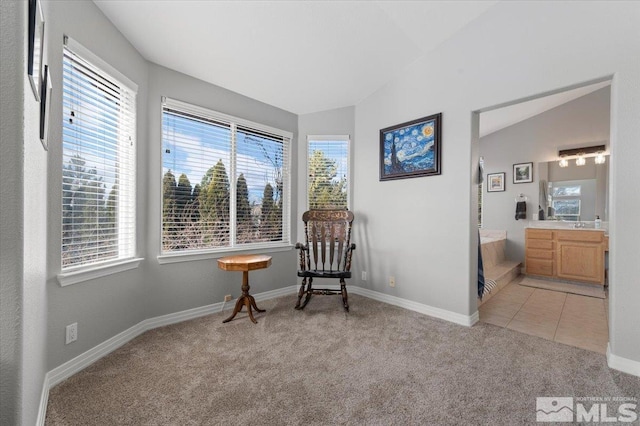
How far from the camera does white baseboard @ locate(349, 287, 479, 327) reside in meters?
2.61

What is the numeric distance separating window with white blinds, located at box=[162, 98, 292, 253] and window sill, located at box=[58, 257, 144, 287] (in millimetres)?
366

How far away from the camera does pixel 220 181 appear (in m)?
3.03

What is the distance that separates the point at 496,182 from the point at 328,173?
11.9 ft

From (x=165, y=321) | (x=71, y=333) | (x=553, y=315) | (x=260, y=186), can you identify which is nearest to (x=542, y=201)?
(x=553, y=315)

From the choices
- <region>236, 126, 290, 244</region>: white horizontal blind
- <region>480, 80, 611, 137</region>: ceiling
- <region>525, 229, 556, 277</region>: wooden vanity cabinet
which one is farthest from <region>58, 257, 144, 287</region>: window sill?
<region>525, 229, 556, 277</region>: wooden vanity cabinet

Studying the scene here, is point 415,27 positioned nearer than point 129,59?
No

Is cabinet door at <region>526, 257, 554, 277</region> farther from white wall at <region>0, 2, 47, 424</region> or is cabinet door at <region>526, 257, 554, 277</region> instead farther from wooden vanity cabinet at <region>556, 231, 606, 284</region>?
white wall at <region>0, 2, 47, 424</region>

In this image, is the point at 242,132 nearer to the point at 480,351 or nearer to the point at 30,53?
the point at 30,53

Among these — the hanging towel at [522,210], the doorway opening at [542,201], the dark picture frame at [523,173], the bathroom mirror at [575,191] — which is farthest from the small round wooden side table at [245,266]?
the bathroom mirror at [575,191]

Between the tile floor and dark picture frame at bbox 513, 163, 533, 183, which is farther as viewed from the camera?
dark picture frame at bbox 513, 163, 533, 183

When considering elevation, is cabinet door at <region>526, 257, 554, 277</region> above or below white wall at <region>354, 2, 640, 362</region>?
below

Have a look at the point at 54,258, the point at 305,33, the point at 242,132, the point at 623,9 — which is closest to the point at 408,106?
the point at 305,33

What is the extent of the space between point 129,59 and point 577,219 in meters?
6.38

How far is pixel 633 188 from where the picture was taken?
1818mm
